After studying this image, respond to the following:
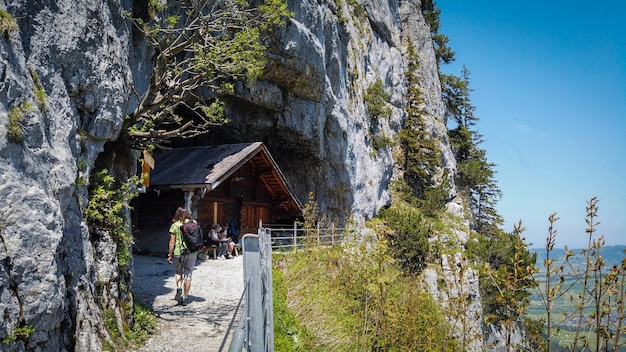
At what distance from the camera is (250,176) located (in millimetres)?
19000

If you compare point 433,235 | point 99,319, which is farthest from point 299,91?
point 99,319

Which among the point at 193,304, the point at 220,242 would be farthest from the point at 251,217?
the point at 193,304

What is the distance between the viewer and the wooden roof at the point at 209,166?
13703 mm

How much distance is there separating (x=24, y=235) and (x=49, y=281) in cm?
62

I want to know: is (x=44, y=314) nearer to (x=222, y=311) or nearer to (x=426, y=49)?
(x=222, y=311)

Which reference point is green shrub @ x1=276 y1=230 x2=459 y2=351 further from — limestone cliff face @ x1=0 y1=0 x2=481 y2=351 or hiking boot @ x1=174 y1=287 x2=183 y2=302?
hiking boot @ x1=174 y1=287 x2=183 y2=302

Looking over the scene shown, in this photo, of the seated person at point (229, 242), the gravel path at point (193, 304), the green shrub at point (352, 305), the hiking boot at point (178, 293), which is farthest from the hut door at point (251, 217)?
the hiking boot at point (178, 293)

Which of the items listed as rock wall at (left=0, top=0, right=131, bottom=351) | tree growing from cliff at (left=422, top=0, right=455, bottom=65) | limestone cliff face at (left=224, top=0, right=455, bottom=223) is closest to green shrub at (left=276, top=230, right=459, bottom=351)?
rock wall at (left=0, top=0, right=131, bottom=351)

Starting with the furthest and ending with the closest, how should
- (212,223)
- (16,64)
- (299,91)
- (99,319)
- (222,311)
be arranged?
(299,91), (212,223), (222,311), (99,319), (16,64)

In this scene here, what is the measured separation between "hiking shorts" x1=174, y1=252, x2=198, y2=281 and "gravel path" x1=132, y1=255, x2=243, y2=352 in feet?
2.19

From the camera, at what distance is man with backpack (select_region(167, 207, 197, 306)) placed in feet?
26.9

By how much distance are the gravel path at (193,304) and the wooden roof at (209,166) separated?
2864 mm

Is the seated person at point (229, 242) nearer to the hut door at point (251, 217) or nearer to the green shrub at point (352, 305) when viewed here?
the hut door at point (251, 217)

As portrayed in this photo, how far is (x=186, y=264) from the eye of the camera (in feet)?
27.6
